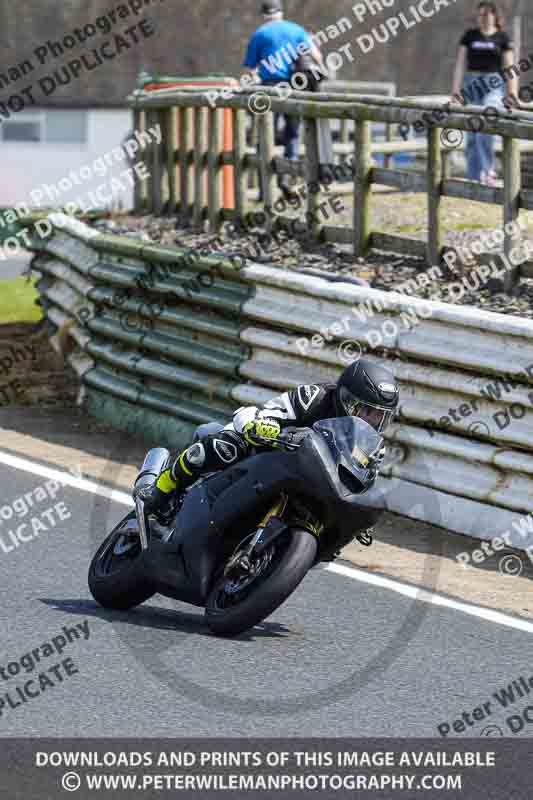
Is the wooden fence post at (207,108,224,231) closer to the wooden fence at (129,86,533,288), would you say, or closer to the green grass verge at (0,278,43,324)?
the wooden fence at (129,86,533,288)

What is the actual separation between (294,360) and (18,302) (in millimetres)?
9023

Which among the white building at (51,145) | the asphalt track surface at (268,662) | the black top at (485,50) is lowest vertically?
the white building at (51,145)

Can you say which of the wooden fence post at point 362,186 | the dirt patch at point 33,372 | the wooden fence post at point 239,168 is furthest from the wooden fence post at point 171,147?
the wooden fence post at point 362,186

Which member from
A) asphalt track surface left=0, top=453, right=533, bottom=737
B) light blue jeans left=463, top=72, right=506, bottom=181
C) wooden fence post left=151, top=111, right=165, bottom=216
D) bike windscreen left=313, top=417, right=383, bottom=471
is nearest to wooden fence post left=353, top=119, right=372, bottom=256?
light blue jeans left=463, top=72, right=506, bottom=181

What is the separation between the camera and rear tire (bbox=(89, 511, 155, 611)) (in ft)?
Answer: 23.5

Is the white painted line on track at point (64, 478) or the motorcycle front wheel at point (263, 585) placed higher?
the motorcycle front wheel at point (263, 585)

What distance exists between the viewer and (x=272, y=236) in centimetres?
1338

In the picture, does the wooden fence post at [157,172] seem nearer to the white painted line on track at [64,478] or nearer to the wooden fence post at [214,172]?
the wooden fence post at [214,172]

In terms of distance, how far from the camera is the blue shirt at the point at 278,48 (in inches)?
591

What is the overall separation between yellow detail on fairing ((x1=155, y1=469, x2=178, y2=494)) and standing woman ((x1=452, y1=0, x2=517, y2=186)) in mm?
8305

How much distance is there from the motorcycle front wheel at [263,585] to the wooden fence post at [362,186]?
5.60 meters

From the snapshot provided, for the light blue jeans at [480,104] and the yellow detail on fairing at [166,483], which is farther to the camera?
the light blue jeans at [480,104]

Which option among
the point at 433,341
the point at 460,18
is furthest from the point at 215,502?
the point at 460,18
